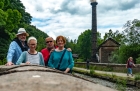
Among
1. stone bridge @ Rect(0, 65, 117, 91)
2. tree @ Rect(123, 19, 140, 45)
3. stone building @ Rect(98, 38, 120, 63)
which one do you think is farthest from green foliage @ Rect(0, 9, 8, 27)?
stone building @ Rect(98, 38, 120, 63)

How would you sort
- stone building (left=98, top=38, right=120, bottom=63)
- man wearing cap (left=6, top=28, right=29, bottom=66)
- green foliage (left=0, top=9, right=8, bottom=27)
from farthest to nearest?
stone building (left=98, top=38, right=120, bottom=63) < green foliage (left=0, top=9, right=8, bottom=27) < man wearing cap (left=6, top=28, right=29, bottom=66)

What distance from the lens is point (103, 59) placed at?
177 ft

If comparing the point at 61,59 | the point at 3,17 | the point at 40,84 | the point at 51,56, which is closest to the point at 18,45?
the point at 51,56

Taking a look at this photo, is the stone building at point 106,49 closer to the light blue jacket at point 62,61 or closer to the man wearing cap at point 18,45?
the man wearing cap at point 18,45

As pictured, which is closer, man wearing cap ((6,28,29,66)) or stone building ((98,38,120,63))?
man wearing cap ((6,28,29,66))

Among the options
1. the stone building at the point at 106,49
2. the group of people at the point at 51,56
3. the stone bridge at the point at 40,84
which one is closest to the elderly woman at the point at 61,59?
the group of people at the point at 51,56

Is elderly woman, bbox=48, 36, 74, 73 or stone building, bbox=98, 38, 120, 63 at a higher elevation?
stone building, bbox=98, 38, 120, 63

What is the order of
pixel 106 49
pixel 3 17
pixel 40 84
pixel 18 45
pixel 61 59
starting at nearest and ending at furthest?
pixel 40 84 < pixel 61 59 < pixel 18 45 < pixel 3 17 < pixel 106 49

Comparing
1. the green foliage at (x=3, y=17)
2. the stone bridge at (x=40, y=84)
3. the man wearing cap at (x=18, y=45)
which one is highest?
the green foliage at (x=3, y=17)

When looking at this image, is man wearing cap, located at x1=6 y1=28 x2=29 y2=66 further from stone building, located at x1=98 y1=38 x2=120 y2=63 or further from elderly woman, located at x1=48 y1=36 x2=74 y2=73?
stone building, located at x1=98 y1=38 x2=120 y2=63

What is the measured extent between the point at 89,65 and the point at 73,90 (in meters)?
39.3

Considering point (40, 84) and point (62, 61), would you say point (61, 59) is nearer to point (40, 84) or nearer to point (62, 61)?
point (62, 61)

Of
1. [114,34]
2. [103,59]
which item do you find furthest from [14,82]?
[114,34]

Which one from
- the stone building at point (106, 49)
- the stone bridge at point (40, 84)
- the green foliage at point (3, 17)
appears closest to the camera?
the stone bridge at point (40, 84)
